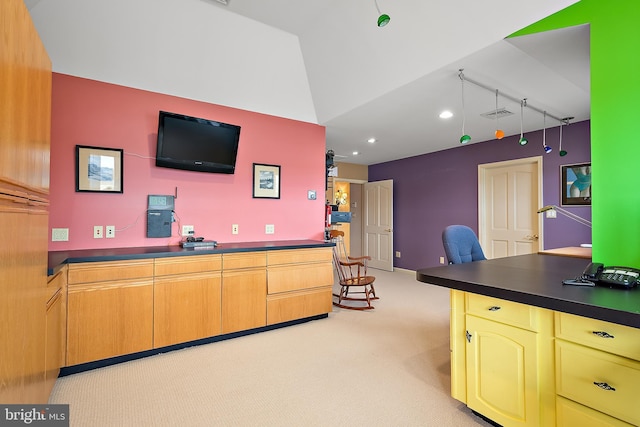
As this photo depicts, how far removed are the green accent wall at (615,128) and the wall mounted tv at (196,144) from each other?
9.70 feet

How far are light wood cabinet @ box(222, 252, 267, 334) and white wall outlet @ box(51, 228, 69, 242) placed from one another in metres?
1.33

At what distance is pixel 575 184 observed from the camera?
4.06 meters

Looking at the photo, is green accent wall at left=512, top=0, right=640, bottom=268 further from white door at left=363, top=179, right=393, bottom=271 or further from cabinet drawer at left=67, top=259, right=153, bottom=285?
white door at left=363, top=179, right=393, bottom=271

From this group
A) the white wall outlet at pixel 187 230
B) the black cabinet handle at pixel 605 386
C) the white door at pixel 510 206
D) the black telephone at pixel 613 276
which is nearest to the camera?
the black cabinet handle at pixel 605 386

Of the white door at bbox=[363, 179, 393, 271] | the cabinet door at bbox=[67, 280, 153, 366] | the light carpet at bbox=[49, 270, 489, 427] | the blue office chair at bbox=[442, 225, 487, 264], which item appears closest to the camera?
the light carpet at bbox=[49, 270, 489, 427]

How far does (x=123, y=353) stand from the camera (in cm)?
245

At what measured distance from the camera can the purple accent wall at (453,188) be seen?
4105 millimetres

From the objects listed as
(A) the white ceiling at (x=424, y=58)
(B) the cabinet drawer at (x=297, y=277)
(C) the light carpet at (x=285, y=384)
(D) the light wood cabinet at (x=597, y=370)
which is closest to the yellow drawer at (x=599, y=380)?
(D) the light wood cabinet at (x=597, y=370)

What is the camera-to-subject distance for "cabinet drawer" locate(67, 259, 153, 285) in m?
2.30

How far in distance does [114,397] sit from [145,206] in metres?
1.65

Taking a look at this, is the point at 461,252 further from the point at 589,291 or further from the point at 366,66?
the point at 366,66

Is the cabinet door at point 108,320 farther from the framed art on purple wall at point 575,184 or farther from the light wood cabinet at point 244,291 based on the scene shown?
the framed art on purple wall at point 575,184

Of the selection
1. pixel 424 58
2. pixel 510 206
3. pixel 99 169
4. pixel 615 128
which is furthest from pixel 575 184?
pixel 99 169
